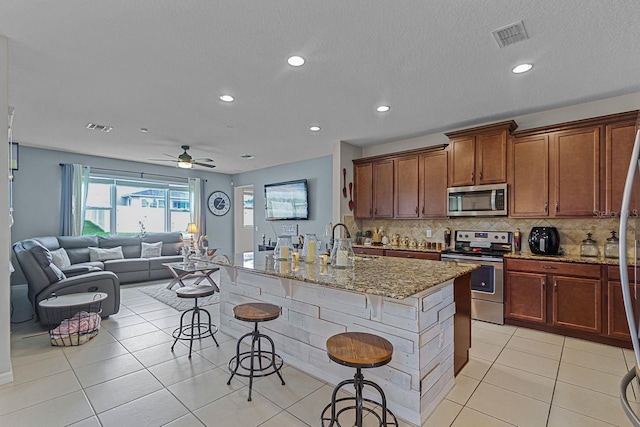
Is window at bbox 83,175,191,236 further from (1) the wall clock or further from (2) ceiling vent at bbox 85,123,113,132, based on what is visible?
(2) ceiling vent at bbox 85,123,113,132

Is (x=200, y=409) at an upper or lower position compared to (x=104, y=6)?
lower

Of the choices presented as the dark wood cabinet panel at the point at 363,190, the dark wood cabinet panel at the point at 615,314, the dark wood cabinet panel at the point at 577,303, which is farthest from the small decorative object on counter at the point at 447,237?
the dark wood cabinet panel at the point at 615,314

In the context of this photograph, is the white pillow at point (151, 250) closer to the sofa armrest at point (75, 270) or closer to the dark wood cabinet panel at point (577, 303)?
the sofa armrest at point (75, 270)

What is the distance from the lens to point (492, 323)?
3.85m

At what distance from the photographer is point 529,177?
150 inches

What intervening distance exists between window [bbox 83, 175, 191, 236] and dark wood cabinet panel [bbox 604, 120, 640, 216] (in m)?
8.26

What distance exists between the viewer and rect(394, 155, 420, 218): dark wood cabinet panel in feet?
16.0

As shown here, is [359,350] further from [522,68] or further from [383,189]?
[383,189]

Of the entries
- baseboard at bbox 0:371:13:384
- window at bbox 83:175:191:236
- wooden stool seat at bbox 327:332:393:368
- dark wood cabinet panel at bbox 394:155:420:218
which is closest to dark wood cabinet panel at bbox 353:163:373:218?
dark wood cabinet panel at bbox 394:155:420:218

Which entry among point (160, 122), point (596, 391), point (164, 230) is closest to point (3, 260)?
point (160, 122)

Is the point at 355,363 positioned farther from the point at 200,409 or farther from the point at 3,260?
the point at 3,260

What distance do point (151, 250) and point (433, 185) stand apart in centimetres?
599

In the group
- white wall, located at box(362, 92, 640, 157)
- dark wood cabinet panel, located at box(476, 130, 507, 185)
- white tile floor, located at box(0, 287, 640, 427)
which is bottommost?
white tile floor, located at box(0, 287, 640, 427)

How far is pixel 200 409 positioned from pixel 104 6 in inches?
110
